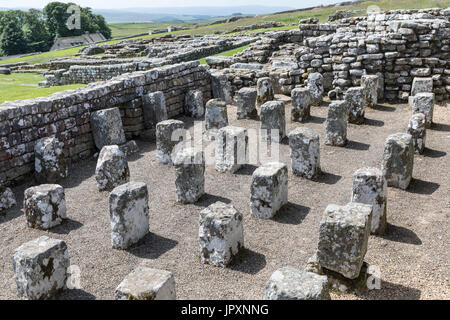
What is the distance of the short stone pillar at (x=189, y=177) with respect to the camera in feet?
31.6

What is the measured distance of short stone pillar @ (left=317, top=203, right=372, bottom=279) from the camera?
6.29 m

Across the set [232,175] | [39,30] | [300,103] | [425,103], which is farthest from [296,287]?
[39,30]

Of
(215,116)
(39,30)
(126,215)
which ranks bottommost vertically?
(126,215)

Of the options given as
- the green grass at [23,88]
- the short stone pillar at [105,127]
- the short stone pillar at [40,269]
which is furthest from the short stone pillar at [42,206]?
the green grass at [23,88]

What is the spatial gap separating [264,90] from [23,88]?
13941 mm

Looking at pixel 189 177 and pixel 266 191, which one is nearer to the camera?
pixel 266 191

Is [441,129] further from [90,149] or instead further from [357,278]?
[90,149]

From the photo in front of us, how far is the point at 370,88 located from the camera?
52.5ft

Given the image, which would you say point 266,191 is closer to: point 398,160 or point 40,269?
point 398,160

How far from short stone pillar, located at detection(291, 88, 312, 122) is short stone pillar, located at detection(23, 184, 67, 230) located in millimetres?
8502

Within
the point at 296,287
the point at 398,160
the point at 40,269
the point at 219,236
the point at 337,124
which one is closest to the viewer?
the point at 296,287

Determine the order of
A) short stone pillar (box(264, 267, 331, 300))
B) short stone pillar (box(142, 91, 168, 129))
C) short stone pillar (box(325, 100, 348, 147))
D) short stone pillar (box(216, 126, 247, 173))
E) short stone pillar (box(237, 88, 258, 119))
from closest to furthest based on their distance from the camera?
1. short stone pillar (box(264, 267, 331, 300))
2. short stone pillar (box(216, 126, 247, 173))
3. short stone pillar (box(325, 100, 348, 147))
4. short stone pillar (box(142, 91, 168, 129))
5. short stone pillar (box(237, 88, 258, 119))

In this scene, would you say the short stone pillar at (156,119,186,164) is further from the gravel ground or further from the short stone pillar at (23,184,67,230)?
the short stone pillar at (23,184,67,230)

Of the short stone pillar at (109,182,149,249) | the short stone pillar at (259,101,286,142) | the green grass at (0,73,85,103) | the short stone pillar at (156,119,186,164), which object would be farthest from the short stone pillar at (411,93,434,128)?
the green grass at (0,73,85,103)
